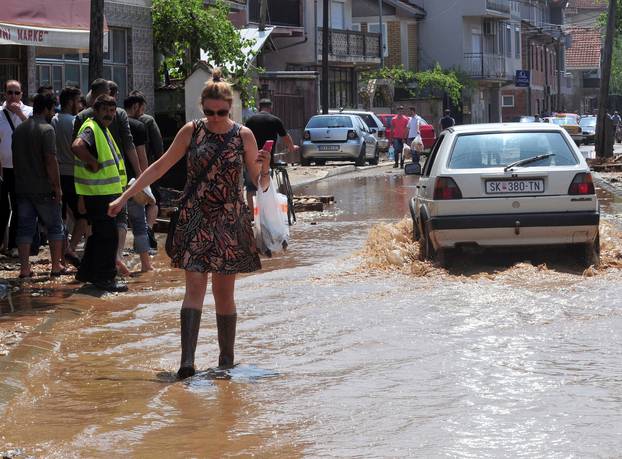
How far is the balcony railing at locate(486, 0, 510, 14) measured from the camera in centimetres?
7667

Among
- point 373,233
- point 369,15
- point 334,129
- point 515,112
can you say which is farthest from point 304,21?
point 373,233

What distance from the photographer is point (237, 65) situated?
29.0m

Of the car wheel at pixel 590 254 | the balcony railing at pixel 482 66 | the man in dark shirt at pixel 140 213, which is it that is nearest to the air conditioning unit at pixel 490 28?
the balcony railing at pixel 482 66

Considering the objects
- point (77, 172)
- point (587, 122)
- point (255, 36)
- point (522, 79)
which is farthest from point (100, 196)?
point (522, 79)

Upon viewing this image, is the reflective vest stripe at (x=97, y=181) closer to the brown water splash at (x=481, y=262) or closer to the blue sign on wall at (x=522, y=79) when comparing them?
the brown water splash at (x=481, y=262)

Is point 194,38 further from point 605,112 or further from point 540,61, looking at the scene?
point 540,61

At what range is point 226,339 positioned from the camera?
25.8ft

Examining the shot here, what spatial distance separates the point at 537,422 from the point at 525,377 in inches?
43.6

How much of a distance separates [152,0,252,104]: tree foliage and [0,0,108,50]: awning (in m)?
9.68

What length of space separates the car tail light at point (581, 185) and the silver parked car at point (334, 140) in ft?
86.0

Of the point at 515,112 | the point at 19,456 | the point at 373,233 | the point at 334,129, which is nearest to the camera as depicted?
the point at 19,456

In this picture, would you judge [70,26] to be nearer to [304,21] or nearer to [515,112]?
[304,21]

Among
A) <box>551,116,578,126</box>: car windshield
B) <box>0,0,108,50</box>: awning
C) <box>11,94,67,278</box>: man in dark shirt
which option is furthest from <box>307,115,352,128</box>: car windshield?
<box>11,94,67,278</box>: man in dark shirt

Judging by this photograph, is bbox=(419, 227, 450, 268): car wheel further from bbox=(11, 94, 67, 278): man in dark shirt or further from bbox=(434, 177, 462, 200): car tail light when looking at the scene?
bbox=(11, 94, 67, 278): man in dark shirt
